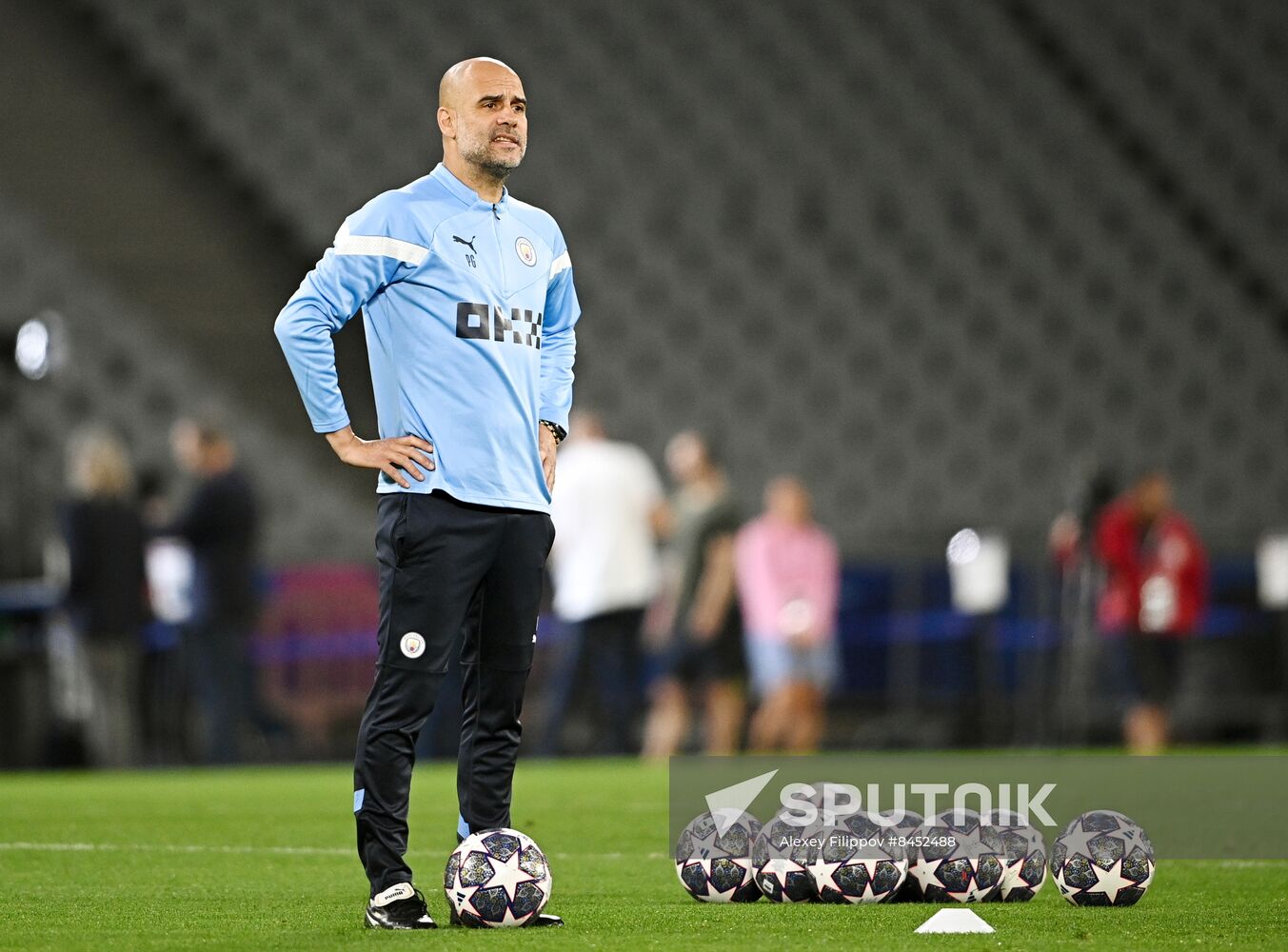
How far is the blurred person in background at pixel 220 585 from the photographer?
460 inches

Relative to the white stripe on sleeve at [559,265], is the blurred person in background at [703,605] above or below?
below

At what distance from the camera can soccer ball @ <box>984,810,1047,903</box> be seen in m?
4.73

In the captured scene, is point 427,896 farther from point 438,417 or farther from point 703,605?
point 703,605

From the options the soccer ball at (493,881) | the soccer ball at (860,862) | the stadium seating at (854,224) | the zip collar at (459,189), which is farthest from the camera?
the stadium seating at (854,224)

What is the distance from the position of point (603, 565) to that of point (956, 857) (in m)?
7.05

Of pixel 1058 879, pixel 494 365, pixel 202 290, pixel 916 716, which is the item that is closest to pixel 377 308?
pixel 494 365

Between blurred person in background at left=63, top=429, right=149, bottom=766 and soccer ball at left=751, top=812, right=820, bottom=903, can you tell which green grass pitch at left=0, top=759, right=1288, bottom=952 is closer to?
soccer ball at left=751, top=812, right=820, bottom=903

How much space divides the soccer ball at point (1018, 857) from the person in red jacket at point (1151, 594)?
785 cm

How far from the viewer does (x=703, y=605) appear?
12117mm

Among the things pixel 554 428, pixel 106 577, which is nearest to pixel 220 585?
pixel 106 577

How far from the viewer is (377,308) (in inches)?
174

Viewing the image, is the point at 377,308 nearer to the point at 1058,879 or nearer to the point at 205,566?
the point at 1058,879

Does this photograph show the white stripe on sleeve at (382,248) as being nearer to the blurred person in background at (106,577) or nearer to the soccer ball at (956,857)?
the soccer ball at (956,857)

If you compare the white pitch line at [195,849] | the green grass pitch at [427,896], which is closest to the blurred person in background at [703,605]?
the green grass pitch at [427,896]
